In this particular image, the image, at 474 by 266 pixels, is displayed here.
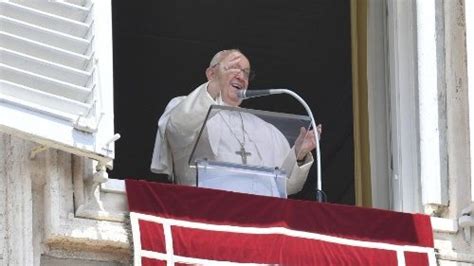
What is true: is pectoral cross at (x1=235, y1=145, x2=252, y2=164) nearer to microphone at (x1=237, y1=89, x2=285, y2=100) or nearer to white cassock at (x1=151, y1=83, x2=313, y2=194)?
white cassock at (x1=151, y1=83, x2=313, y2=194)

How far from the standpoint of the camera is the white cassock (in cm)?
1427

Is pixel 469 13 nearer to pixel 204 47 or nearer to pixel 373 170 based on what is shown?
pixel 373 170

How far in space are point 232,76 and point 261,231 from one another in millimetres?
1269

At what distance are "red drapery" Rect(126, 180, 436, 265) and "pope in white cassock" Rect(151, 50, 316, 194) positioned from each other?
67 cm

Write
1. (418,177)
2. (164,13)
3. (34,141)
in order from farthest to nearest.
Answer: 1. (164,13)
2. (418,177)
3. (34,141)

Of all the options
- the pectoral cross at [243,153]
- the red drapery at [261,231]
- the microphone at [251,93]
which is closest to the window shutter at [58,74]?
the red drapery at [261,231]

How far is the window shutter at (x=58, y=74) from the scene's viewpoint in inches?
512

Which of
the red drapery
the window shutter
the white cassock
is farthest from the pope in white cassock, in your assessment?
the window shutter

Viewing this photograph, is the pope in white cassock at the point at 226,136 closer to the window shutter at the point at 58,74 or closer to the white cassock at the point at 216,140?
the white cassock at the point at 216,140

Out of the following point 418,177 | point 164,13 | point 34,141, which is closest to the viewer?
point 34,141

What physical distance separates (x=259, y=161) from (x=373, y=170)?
0.86m

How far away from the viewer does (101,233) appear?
13219 mm

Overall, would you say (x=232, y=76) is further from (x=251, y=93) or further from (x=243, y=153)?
(x=243, y=153)

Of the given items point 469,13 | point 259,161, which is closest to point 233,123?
point 259,161
